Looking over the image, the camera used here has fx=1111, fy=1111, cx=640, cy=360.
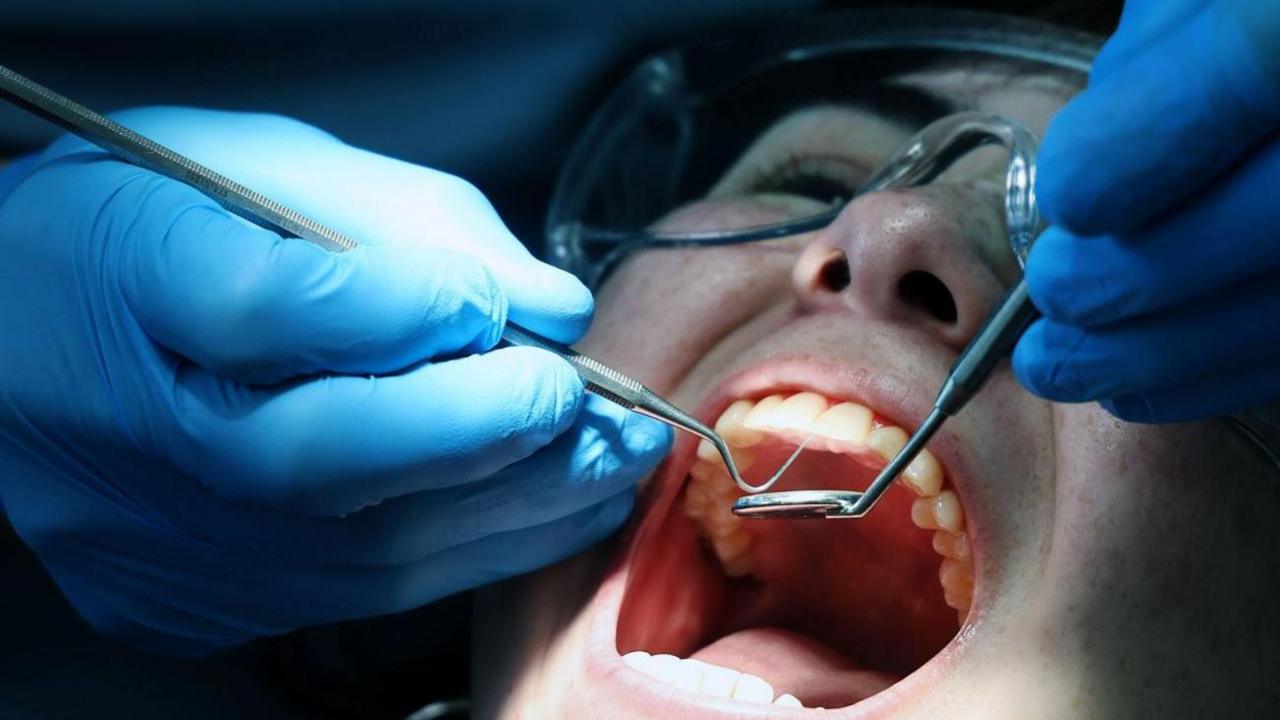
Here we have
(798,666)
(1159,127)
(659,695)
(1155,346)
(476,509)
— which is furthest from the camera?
(798,666)

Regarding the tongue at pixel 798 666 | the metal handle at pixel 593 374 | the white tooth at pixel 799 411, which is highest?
the metal handle at pixel 593 374

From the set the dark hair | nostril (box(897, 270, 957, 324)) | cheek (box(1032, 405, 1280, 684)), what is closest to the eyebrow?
the dark hair

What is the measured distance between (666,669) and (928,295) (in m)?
0.45

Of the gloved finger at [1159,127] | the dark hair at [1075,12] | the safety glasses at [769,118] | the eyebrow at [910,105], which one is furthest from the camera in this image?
the dark hair at [1075,12]

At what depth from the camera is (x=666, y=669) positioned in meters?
1.04

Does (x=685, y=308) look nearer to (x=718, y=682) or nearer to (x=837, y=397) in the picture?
(x=837, y=397)

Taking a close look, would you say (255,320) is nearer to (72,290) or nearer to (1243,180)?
(72,290)

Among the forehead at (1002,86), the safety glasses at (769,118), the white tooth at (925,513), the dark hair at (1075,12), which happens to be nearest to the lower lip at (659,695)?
the white tooth at (925,513)

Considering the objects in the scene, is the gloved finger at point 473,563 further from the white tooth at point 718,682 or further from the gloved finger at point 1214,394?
the gloved finger at point 1214,394

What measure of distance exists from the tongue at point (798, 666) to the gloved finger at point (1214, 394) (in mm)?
459

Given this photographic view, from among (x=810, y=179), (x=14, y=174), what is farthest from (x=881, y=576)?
(x=14, y=174)

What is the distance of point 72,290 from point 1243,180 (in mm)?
1014

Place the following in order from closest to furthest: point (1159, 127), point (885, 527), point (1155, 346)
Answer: point (1159, 127) < point (1155, 346) < point (885, 527)

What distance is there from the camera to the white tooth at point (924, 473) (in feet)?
3.45
